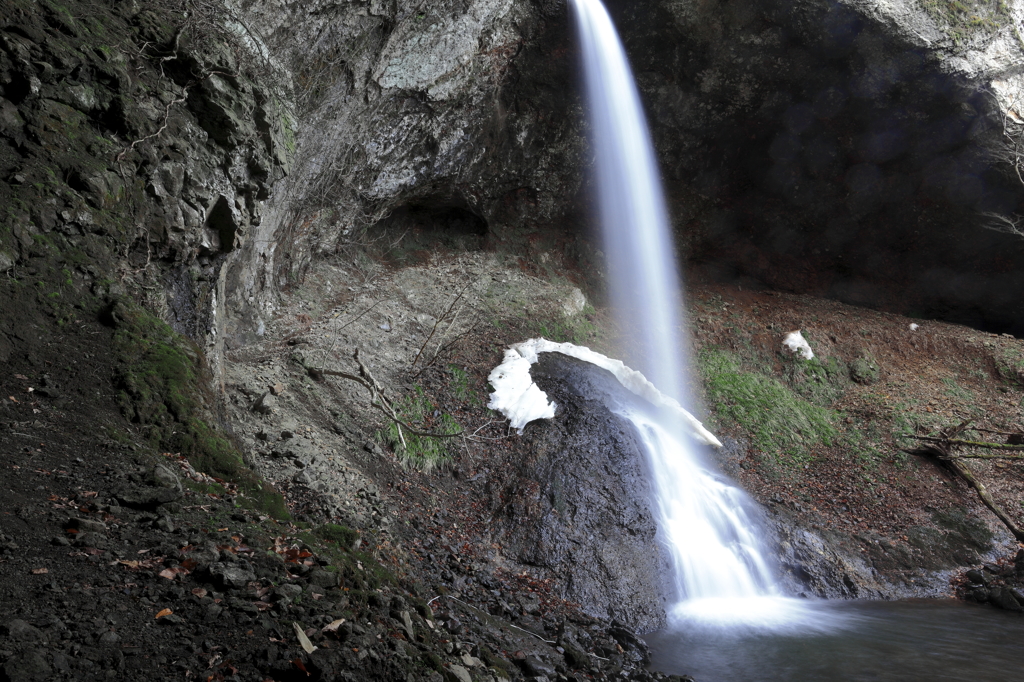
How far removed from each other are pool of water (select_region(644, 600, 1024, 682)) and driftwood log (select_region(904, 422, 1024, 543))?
241cm

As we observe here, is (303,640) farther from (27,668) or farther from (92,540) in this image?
(92,540)

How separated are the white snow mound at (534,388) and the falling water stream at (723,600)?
39 centimetres

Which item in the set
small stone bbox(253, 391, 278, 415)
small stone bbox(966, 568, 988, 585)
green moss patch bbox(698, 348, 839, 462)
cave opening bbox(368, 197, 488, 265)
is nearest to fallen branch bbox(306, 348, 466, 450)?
small stone bbox(253, 391, 278, 415)

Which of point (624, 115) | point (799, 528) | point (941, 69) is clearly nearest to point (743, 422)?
point (799, 528)

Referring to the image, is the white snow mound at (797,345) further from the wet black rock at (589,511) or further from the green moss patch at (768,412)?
the wet black rock at (589,511)

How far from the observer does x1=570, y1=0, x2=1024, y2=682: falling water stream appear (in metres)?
5.18

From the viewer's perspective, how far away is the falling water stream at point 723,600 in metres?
5.18

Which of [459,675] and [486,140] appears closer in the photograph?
[459,675]

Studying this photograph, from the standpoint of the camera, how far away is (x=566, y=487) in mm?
6957

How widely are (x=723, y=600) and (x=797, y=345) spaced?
277 inches

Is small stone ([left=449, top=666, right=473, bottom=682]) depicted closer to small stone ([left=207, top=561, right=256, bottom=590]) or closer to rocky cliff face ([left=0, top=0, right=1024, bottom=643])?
small stone ([left=207, top=561, right=256, bottom=590])

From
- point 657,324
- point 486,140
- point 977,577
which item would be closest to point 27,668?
point 977,577

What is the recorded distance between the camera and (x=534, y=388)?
8172mm

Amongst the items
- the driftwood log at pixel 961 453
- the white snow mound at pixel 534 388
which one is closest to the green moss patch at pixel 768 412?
the white snow mound at pixel 534 388
